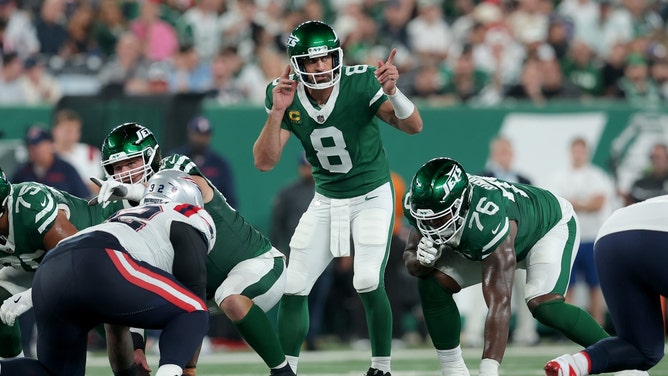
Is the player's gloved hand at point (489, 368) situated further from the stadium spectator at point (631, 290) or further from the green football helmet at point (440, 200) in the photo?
the green football helmet at point (440, 200)

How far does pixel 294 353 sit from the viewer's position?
6.61 meters

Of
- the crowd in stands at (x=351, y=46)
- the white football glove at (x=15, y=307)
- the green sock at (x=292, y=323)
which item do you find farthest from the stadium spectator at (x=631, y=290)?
the crowd in stands at (x=351, y=46)

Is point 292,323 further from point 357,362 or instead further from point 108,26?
point 108,26

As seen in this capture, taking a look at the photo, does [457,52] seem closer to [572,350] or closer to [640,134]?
[640,134]

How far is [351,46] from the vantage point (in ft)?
42.2

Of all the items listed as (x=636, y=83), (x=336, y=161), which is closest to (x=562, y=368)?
(x=336, y=161)

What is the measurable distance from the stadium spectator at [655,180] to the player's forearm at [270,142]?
537 cm

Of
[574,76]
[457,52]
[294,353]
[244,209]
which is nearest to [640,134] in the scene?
[574,76]

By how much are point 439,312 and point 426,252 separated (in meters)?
0.46

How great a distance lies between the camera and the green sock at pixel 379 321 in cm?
651

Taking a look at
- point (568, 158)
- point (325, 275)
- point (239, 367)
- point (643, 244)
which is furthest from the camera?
point (568, 158)

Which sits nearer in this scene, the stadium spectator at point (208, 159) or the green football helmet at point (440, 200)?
the green football helmet at point (440, 200)

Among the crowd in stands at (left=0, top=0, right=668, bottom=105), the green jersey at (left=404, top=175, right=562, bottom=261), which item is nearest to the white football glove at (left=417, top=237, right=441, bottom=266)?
the green jersey at (left=404, top=175, right=562, bottom=261)

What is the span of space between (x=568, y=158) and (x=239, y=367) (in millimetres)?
4363
